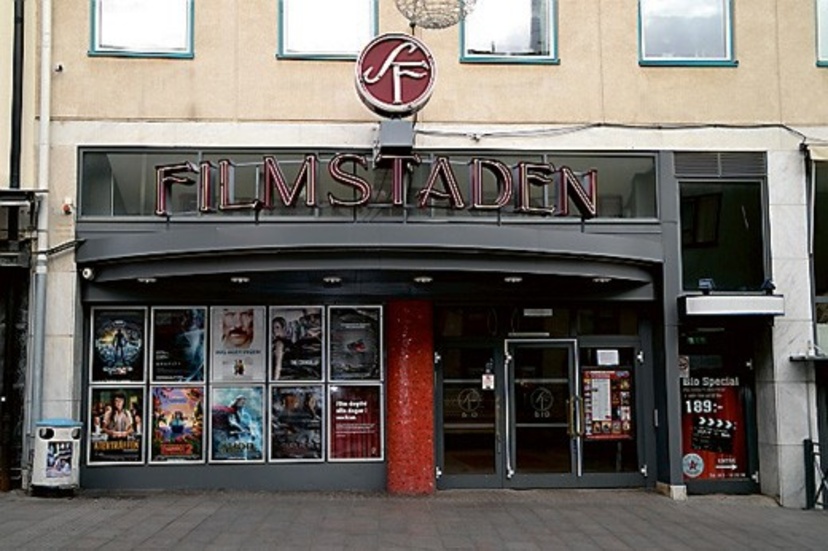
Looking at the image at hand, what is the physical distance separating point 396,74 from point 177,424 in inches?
229

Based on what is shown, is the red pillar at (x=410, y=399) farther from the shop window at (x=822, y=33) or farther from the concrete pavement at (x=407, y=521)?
the shop window at (x=822, y=33)

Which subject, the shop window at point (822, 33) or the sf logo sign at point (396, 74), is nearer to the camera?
the sf logo sign at point (396, 74)

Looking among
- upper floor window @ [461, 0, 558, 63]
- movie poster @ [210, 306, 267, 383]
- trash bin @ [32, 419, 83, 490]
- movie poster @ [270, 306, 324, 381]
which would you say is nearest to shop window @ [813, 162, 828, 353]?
upper floor window @ [461, 0, 558, 63]

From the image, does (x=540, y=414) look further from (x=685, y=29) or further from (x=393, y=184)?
(x=685, y=29)

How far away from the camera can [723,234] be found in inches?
549

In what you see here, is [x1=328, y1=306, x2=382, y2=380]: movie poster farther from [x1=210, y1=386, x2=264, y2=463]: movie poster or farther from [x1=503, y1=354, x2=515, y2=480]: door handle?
[x1=503, y1=354, x2=515, y2=480]: door handle

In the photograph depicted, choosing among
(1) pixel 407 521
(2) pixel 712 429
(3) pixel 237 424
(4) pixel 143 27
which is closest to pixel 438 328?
(3) pixel 237 424

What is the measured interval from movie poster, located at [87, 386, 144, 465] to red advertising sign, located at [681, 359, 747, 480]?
26.0 ft

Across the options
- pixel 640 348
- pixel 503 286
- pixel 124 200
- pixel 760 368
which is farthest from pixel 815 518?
pixel 124 200

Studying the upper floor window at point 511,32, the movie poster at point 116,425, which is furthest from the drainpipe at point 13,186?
the upper floor window at point 511,32

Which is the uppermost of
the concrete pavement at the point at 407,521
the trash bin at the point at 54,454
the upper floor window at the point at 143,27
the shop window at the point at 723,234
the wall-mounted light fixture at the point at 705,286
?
the upper floor window at the point at 143,27

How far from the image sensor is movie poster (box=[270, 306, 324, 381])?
546 inches

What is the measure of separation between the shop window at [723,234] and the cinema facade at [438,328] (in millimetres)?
29

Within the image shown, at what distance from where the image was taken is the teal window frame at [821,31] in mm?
14008
